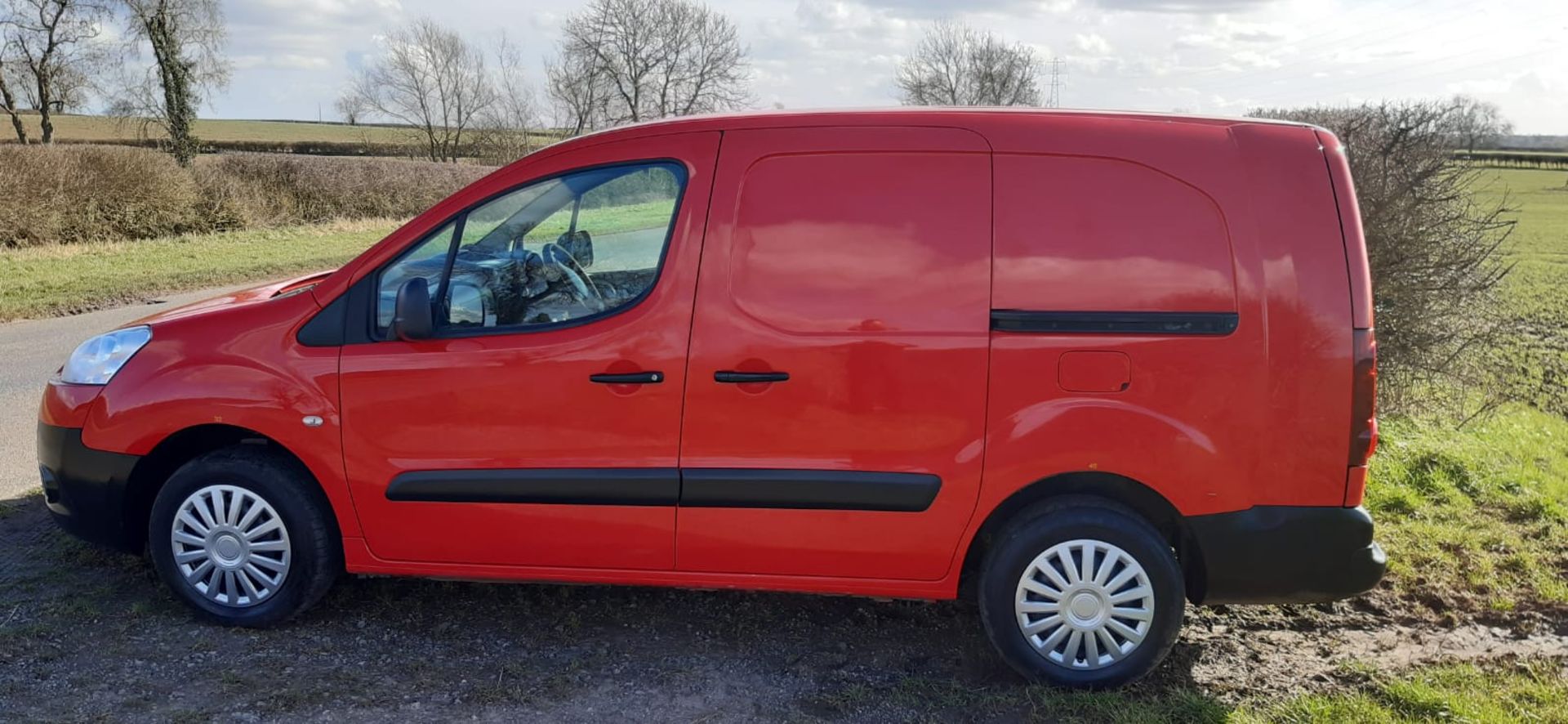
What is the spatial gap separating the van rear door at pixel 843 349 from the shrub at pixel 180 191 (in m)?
17.1

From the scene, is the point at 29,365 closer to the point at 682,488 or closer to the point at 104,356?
the point at 104,356

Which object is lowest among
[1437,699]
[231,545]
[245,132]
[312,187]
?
[1437,699]

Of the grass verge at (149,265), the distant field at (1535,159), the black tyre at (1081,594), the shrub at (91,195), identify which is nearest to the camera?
the black tyre at (1081,594)

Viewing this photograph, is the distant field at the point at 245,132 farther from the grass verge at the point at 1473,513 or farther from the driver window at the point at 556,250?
the grass verge at the point at 1473,513

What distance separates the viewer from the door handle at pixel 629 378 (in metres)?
3.64

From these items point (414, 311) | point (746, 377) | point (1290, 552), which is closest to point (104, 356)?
point (414, 311)

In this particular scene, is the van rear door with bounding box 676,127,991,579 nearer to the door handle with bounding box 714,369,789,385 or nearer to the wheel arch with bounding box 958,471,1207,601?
the door handle with bounding box 714,369,789,385

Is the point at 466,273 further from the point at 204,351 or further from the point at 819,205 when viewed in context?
the point at 819,205

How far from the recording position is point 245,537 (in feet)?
13.1

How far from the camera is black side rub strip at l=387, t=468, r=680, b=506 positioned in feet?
12.2

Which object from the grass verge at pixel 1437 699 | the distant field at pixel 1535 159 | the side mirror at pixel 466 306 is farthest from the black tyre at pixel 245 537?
the distant field at pixel 1535 159

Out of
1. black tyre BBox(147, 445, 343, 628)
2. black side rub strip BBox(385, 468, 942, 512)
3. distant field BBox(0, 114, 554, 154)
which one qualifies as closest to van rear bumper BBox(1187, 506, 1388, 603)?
black side rub strip BBox(385, 468, 942, 512)

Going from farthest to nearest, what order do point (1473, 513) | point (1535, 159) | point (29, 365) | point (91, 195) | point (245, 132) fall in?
point (1535, 159)
point (245, 132)
point (91, 195)
point (29, 365)
point (1473, 513)

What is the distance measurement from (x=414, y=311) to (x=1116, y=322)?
2.31 meters
